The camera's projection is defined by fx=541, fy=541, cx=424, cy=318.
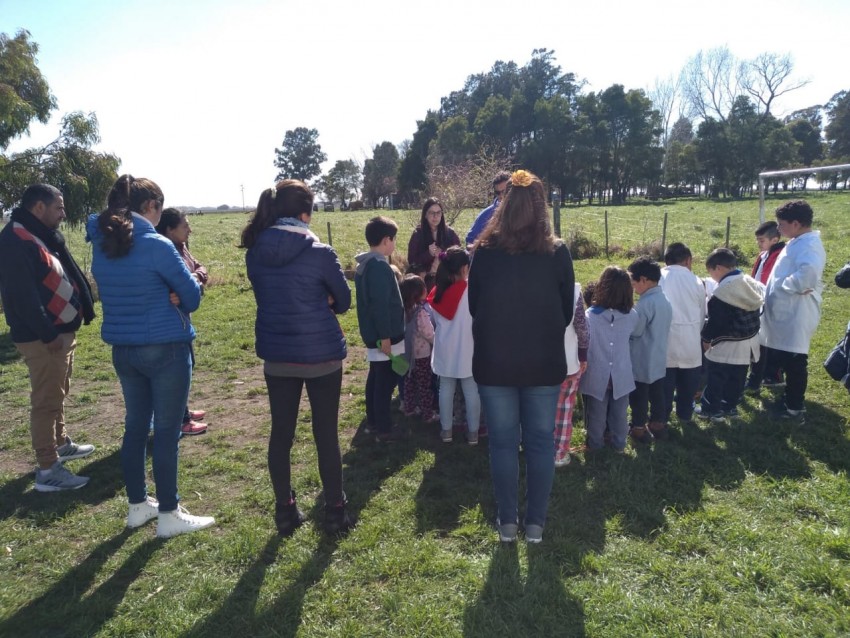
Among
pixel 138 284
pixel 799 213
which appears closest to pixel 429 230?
pixel 138 284

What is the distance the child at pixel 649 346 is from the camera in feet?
14.6

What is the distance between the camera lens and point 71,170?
433 inches

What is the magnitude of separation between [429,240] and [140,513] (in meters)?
3.76

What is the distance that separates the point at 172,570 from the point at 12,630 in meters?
0.73

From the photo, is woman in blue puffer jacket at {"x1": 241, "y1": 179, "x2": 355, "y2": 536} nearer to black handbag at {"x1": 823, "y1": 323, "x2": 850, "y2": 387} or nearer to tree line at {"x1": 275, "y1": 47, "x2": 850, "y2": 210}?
black handbag at {"x1": 823, "y1": 323, "x2": 850, "y2": 387}

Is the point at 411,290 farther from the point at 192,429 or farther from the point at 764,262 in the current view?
the point at 764,262

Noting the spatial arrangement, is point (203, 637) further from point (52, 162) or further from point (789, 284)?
point (52, 162)

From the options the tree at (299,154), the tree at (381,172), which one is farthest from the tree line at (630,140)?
the tree at (299,154)

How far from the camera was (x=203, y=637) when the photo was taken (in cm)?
258

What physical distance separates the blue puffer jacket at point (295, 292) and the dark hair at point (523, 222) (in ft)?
3.10

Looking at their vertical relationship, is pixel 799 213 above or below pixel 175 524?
above

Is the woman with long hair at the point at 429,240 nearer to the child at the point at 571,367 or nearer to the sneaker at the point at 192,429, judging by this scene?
the child at the point at 571,367

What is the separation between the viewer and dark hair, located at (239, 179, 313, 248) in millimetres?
3039

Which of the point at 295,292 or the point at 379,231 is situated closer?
the point at 295,292
